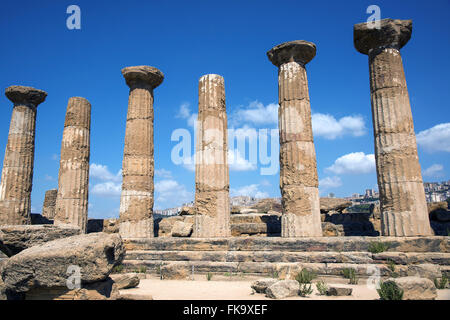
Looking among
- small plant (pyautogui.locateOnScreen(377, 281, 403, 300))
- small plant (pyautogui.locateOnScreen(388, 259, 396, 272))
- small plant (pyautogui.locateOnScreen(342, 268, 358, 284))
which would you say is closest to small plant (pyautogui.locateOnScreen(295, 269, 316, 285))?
small plant (pyautogui.locateOnScreen(342, 268, 358, 284))

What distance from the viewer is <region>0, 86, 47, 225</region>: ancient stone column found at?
16.3 metres

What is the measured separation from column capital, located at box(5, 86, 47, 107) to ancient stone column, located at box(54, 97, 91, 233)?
288 cm

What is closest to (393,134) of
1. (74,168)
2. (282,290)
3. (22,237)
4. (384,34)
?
(384,34)

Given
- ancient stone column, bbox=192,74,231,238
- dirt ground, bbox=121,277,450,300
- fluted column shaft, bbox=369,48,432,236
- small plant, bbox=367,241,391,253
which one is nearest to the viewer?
dirt ground, bbox=121,277,450,300

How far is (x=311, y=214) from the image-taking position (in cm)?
1128

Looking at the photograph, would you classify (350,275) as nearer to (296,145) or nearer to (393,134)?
(296,145)

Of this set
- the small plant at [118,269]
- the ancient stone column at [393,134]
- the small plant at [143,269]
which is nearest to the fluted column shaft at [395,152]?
the ancient stone column at [393,134]

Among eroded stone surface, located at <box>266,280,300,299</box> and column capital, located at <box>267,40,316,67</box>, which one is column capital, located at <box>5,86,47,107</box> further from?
eroded stone surface, located at <box>266,280,300,299</box>

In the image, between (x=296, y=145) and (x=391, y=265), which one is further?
(x=296, y=145)

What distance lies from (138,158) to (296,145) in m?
6.73

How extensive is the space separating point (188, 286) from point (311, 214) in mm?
4894

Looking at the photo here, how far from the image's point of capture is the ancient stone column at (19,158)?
53.4 feet

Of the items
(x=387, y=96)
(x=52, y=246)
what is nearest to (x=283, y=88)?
(x=387, y=96)

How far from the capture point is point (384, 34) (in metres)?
11.4
